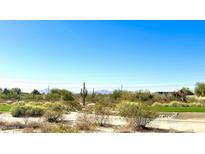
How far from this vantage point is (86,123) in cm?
906

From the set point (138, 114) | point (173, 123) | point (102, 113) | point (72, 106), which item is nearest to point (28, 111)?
point (102, 113)

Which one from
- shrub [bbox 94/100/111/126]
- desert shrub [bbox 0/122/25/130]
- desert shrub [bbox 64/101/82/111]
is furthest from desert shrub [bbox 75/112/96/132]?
desert shrub [bbox 64/101/82/111]

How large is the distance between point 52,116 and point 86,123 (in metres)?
1.63

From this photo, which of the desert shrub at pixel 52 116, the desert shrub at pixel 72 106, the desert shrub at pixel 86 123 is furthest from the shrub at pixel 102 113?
the desert shrub at pixel 72 106

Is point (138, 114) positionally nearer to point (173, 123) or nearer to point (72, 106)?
point (173, 123)

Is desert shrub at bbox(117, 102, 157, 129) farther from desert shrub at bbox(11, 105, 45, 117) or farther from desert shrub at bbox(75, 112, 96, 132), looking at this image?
desert shrub at bbox(11, 105, 45, 117)

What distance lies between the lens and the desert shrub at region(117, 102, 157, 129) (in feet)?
30.1

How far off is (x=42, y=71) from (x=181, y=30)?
4.71m

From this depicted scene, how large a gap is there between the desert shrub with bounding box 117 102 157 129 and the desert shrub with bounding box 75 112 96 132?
1.00 meters

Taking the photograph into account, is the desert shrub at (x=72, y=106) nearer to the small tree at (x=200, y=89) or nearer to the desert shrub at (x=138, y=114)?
the desert shrub at (x=138, y=114)

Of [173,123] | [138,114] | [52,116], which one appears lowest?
[173,123]
